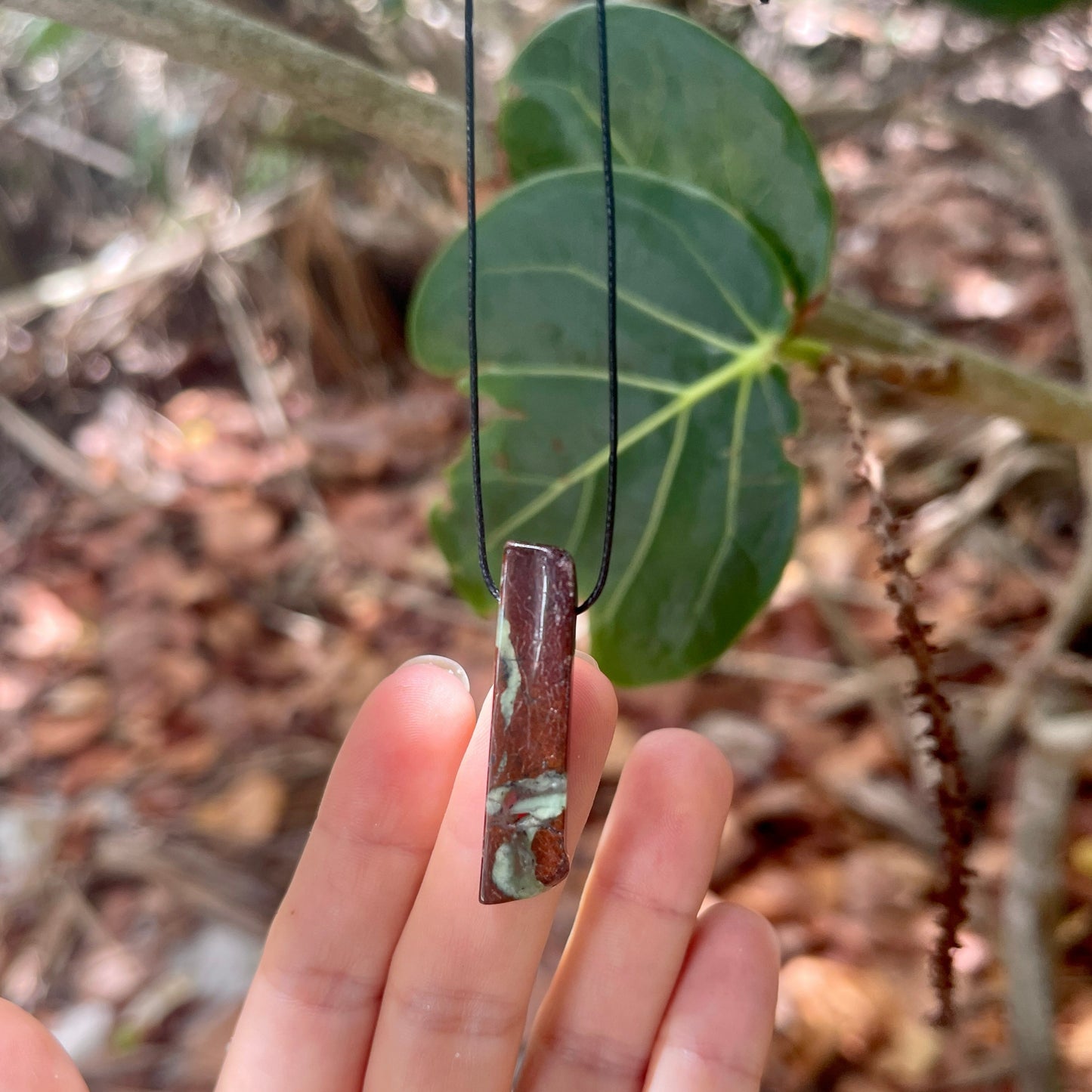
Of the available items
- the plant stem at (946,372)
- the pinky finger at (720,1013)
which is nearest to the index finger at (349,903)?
the pinky finger at (720,1013)

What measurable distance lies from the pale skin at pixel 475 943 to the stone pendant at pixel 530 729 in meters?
0.06

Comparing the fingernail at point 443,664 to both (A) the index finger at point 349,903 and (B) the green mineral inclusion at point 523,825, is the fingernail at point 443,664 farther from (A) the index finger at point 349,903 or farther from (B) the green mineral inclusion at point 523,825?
(B) the green mineral inclusion at point 523,825

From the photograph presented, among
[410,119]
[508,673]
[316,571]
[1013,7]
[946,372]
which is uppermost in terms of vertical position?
[1013,7]

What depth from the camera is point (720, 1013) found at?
80 centimetres

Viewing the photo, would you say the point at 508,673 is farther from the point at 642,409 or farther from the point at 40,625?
the point at 40,625

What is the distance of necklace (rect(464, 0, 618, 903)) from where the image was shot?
707 mm

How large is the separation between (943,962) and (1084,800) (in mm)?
655

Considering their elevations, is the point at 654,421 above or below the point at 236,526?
above

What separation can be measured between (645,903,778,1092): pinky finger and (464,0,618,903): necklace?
200 millimetres

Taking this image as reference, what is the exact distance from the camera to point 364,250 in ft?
7.15

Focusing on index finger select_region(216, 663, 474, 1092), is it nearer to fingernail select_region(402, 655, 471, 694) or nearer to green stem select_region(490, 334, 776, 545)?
fingernail select_region(402, 655, 471, 694)

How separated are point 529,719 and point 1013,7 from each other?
93 cm

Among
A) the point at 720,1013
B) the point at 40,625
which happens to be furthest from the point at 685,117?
the point at 40,625

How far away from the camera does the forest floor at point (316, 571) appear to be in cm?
123
